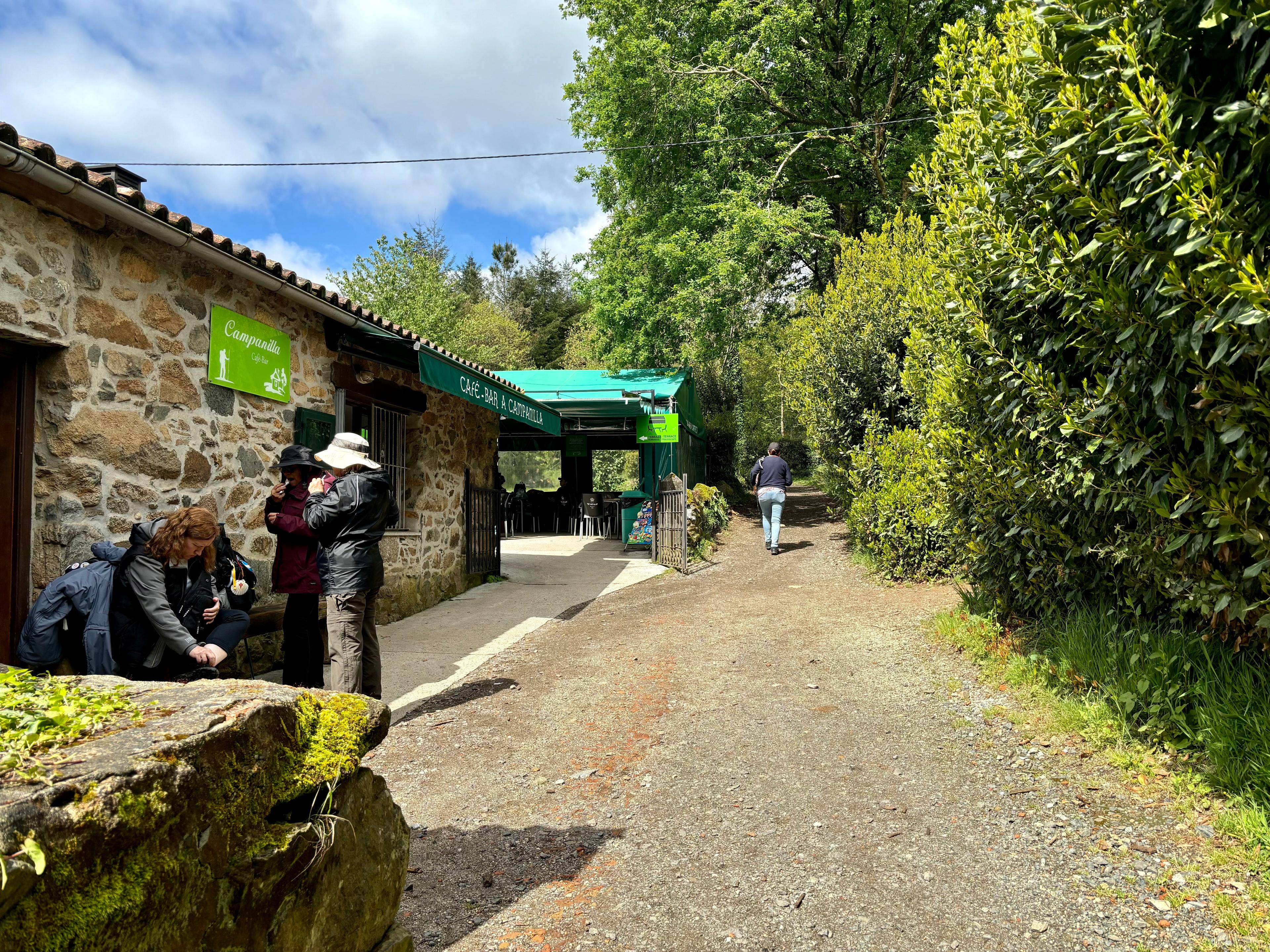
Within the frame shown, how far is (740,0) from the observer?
1439cm

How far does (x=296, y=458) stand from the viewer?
5.01m

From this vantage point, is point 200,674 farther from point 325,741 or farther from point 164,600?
point 325,741

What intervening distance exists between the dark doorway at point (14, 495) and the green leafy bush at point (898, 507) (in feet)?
20.5

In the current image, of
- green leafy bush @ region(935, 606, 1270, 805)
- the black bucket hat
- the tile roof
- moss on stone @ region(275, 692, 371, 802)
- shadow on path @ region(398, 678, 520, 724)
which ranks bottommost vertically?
shadow on path @ region(398, 678, 520, 724)

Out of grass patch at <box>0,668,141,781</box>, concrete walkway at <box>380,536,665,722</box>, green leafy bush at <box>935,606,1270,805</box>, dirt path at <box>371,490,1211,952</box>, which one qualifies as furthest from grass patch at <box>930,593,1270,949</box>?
concrete walkway at <box>380,536,665,722</box>

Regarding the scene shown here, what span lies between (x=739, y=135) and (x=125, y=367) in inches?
529

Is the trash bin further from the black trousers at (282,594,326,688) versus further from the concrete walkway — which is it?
the black trousers at (282,594,326,688)

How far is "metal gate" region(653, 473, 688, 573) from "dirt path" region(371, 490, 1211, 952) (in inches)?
197

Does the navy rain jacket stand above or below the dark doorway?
below

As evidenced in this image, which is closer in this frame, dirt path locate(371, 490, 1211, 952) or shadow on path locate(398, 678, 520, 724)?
dirt path locate(371, 490, 1211, 952)

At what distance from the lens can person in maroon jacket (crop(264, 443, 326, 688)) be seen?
487 centimetres

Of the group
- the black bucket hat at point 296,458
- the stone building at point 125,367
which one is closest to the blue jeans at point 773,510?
the stone building at point 125,367

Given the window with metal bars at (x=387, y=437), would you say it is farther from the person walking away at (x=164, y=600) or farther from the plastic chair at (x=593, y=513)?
the plastic chair at (x=593, y=513)

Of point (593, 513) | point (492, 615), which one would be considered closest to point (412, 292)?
point (593, 513)
